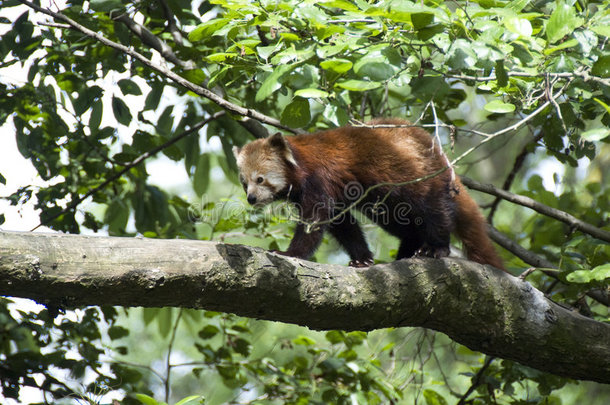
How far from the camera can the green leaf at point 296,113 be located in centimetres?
357

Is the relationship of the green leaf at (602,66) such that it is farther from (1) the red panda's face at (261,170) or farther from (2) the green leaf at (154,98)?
(2) the green leaf at (154,98)

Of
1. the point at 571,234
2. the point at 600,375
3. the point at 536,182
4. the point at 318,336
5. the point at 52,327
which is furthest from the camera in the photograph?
the point at 318,336

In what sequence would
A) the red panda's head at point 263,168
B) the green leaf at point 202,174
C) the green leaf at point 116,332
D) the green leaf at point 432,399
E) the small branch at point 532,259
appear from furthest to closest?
the green leaf at point 202,174, the red panda's head at point 263,168, the green leaf at point 116,332, the green leaf at point 432,399, the small branch at point 532,259

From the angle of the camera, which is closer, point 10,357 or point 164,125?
point 10,357

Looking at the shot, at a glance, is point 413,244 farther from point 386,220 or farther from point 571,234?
point 571,234

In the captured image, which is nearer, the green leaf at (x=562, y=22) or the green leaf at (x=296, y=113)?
the green leaf at (x=562, y=22)

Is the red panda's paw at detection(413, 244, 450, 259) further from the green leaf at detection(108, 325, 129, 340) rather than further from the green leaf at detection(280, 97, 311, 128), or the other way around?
the green leaf at detection(108, 325, 129, 340)

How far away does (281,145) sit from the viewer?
5266 millimetres

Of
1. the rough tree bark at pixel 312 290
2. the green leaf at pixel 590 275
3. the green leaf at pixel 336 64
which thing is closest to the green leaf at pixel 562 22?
the green leaf at pixel 336 64

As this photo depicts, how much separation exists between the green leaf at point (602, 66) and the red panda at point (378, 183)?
1.84 m

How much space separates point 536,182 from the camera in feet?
18.1

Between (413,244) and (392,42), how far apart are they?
2.64m

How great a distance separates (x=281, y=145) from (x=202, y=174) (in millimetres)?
839

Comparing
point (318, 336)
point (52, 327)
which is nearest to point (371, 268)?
point (52, 327)
